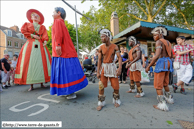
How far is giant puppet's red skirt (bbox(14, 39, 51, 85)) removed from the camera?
13.4ft

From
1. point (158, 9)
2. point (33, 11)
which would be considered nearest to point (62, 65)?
point (33, 11)

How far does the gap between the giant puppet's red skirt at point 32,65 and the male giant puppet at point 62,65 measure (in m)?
1.39

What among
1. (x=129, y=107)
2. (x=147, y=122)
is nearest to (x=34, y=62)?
(x=129, y=107)

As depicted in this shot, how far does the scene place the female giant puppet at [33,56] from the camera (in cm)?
411

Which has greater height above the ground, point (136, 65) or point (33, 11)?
point (33, 11)

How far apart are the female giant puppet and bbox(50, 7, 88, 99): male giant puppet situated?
4.61 feet

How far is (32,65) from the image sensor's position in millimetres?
4141

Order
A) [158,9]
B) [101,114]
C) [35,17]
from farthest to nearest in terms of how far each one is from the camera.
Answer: [158,9]
[35,17]
[101,114]

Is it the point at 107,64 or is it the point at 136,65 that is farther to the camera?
the point at 136,65

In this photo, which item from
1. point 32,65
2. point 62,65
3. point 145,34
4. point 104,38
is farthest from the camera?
point 145,34

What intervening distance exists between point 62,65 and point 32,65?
1.80m

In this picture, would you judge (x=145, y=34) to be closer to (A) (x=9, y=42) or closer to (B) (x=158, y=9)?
(B) (x=158, y=9)

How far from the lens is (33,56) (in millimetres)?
4180

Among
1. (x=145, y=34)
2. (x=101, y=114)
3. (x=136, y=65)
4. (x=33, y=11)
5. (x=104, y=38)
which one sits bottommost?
(x=101, y=114)
